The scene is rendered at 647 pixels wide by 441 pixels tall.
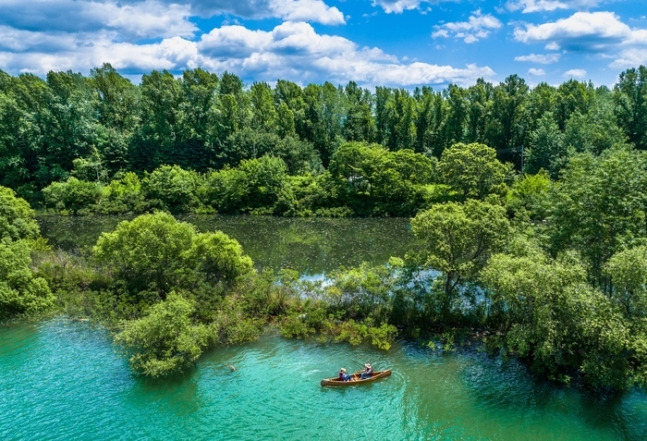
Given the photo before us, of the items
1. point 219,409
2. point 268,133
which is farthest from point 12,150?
point 219,409

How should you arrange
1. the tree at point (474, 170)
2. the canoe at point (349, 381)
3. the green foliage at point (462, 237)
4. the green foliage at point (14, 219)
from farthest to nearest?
the tree at point (474, 170) → the green foliage at point (14, 219) → the green foliage at point (462, 237) → the canoe at point (349, 381)

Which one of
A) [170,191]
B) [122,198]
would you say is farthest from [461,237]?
[122,198]

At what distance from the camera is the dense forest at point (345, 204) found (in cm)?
2348

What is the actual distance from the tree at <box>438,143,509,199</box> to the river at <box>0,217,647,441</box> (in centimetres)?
3744

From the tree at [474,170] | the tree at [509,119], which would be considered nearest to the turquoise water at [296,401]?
the tree at [474,170]

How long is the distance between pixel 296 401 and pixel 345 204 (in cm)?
4488

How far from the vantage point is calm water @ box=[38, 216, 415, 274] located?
4412cm

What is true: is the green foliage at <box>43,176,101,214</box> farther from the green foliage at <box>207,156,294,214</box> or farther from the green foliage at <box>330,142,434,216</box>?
the green foliage at <box>330,142,434,216</box>

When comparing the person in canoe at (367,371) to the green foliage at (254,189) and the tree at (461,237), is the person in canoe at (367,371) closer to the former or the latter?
the tree at (461,237)

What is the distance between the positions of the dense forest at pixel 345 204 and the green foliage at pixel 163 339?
10 cm

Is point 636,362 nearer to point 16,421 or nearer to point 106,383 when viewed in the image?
point 106,383

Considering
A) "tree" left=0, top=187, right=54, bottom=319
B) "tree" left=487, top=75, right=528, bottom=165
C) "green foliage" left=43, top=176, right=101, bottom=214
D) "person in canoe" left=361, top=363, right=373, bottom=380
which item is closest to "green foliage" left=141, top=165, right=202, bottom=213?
"green foliage" left=43, top=176, right=101, bottom=214

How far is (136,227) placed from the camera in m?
32.0

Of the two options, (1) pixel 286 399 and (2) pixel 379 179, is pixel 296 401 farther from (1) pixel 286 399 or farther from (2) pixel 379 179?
(2) pixel 379 179
